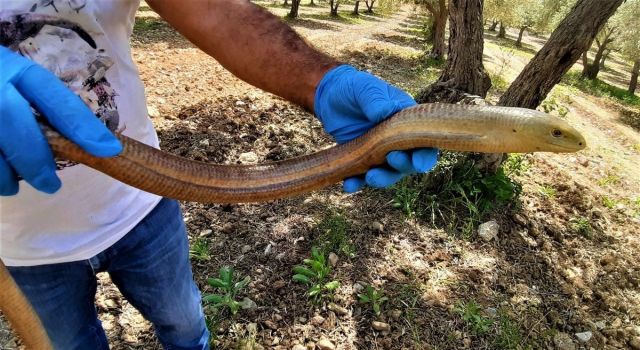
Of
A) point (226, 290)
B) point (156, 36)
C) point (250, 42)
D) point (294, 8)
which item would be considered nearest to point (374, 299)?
point (226, 290)

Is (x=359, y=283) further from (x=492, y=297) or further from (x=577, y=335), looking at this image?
(x=577, y=335)

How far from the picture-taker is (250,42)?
83.4 inches

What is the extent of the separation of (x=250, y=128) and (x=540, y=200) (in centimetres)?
371

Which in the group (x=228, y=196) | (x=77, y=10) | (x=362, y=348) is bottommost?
(x=362, y=348)

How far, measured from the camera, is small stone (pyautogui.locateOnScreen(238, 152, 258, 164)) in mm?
5195

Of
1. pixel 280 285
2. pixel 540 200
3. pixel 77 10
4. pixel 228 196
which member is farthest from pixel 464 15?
pixel 77 10

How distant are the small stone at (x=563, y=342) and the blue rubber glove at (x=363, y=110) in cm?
223

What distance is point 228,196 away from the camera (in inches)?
82.9

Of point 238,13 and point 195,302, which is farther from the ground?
point 238,13

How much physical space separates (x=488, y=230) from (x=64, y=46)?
4.02m

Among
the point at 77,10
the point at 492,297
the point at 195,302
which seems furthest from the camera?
the point at 492,297

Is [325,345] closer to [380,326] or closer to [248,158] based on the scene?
[380,326]

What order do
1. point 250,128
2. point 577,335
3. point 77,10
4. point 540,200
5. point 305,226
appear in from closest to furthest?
point 77,10, point 577,335, point 305,226, point 540,200, point 250,128

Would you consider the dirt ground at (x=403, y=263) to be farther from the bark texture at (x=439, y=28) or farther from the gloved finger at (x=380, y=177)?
the bark texture at (x=439, y=28)
